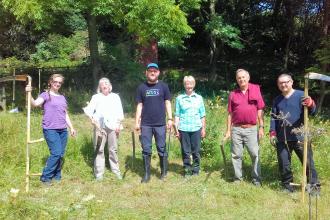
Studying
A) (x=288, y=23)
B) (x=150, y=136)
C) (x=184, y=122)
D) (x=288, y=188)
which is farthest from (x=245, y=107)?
(x=288, y=23)

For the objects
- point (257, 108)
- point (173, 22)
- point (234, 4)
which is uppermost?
point (234, 4)

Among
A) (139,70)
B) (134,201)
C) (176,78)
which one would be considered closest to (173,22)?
(139,70)

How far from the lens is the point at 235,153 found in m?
6.79

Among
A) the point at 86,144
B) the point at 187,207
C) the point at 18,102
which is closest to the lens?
the point at 187,207

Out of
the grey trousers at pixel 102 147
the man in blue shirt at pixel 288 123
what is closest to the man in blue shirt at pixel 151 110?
the grey trousers at pixel 102 147

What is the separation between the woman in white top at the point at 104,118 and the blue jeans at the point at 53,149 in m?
0.49

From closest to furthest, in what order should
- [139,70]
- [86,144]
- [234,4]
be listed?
[86,144]
[139,70]
[234,4]

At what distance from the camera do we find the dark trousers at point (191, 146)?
7059mm

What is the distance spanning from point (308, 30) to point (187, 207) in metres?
10.3

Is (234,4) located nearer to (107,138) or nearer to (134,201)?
(107,138)

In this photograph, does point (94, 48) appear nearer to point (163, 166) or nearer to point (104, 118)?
point (104, 118)

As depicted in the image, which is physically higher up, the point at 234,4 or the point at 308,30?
the point at 234,4

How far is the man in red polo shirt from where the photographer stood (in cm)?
650

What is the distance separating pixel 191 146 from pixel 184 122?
0.42 metres
